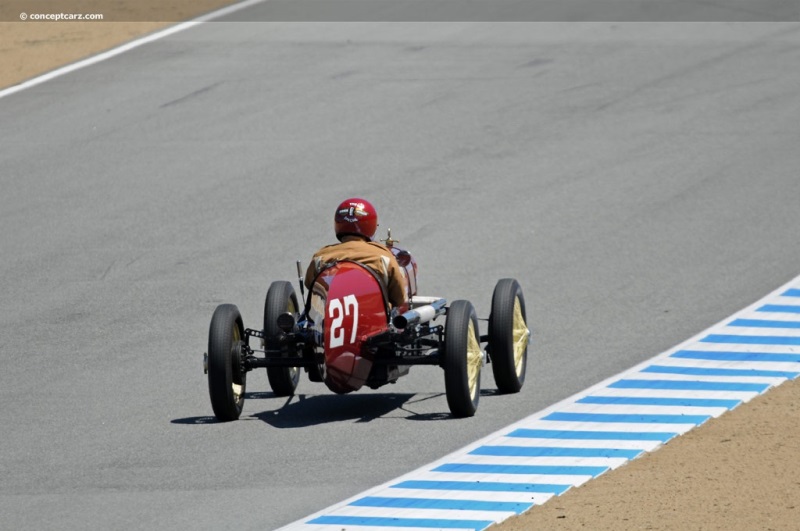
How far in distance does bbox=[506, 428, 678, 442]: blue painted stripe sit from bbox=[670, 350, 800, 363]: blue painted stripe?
2425mm

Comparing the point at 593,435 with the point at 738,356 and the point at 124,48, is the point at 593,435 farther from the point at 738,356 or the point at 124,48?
the point at 124,48

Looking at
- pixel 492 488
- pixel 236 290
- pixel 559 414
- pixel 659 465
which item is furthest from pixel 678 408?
pixel 236 290

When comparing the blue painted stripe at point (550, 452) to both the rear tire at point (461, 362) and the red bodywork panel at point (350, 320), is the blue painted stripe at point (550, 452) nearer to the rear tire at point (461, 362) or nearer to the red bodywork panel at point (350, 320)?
the rear tire at point (461, 362)

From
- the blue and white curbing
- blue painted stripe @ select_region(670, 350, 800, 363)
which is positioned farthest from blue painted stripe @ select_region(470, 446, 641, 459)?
blue painted stripe @ select_region(670, 350, 800, 363)

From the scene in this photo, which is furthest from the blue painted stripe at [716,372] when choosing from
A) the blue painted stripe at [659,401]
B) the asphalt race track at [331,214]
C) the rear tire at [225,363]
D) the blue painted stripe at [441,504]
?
the blue painted stripe at [441,504]

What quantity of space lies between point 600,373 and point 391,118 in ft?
31.8

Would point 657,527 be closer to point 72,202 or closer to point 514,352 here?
point 514,352

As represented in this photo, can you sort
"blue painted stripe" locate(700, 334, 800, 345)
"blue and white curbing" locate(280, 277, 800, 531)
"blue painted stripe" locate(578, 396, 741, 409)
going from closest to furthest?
"blue and white curbing" locate(280, 277, 800, 531) → "blue painted stripe" locate(578, 396, 741, 409) → "blue painted stripe" locate(700, 334, 800, 345)

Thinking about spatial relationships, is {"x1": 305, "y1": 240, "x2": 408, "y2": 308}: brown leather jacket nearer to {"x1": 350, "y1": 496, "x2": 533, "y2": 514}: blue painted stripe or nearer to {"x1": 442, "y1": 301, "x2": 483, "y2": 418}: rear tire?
{"x1": 442, "y1": 301, "x2": 483, "y2": 418}: rear tire

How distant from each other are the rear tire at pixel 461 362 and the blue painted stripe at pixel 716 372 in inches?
79.6

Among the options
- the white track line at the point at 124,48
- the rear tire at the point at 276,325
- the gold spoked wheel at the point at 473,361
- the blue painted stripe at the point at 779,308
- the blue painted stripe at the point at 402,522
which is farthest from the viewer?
the white track line at the point at 124,48

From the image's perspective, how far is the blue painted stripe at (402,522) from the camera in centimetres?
859

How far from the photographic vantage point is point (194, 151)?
20.5 meters

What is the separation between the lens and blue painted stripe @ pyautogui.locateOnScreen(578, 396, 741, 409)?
11.3 metres
